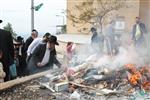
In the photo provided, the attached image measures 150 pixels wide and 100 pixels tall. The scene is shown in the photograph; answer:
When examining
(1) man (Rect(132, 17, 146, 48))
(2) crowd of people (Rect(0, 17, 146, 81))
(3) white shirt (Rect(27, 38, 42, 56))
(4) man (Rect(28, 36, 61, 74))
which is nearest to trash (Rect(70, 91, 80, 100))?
(2) crowd of people (Rect(0, 17, 146, 81))

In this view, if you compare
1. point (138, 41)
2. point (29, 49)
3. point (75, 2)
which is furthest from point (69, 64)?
point (75, 2)

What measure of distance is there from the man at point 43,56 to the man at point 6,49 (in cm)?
125

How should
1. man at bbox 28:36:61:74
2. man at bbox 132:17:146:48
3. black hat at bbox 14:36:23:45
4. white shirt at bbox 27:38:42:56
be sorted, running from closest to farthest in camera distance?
man at bbox 28:36:61:74 → white shirt at bbox 27:38:42:56 → black hat at bbox 14:36:23:45 → man at bbox 132:17:146:48

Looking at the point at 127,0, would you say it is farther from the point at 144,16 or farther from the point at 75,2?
the point at 75,2

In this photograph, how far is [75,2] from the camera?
1346 inches

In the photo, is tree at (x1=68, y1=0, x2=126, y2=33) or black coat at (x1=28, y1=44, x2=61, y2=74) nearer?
black coat at (x1=28, y1=44, x2=61, y2=74)

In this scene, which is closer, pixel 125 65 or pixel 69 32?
pixel 125 65

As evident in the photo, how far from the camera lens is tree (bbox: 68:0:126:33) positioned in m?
27.3

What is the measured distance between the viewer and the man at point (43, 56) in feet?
32.9

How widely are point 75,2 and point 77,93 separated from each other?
1020 inches

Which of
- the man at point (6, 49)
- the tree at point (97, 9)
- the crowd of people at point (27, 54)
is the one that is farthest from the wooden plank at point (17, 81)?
the tree at point (97, 9)

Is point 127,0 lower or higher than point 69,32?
higher

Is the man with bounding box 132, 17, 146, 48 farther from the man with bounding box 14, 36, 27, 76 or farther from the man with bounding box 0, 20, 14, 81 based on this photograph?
the man with bounding box 0, 20, 14, 81

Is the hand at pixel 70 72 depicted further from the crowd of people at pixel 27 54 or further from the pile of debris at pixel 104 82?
the crowd of people at pixel 27 54
